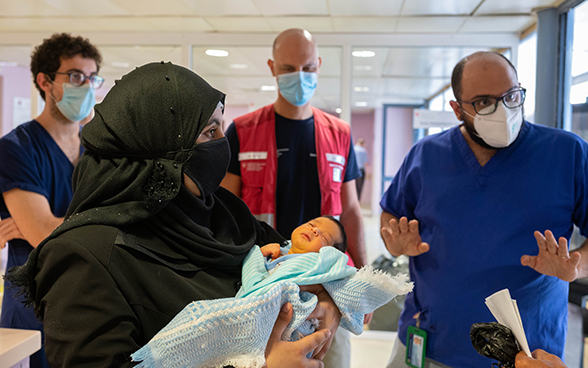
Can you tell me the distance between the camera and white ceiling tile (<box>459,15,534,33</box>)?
3.47 metres

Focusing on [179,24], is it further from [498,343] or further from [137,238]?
[498,343]

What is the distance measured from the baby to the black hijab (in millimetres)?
312

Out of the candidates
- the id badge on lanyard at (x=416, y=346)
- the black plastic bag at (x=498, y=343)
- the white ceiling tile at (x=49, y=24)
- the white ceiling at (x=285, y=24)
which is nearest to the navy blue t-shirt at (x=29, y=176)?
the white ceiling at (x=285, y=24)

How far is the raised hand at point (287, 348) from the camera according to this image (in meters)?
0.98

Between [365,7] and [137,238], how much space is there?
302 centimetres

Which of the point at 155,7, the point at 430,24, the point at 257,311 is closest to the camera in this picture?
the point at 257,311

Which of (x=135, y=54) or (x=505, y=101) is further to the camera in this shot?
(x=135, y=54)

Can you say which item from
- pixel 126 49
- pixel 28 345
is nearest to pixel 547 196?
pixel 28 345

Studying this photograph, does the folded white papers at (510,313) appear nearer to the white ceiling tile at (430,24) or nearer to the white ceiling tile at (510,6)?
the white ceiling tile at (510,6)

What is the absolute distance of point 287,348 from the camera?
100 cm

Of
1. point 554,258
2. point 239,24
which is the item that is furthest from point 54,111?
point 554,258

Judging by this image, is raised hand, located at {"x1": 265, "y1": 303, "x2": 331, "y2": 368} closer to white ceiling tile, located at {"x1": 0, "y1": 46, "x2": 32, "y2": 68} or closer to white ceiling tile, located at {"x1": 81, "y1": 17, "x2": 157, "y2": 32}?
white ceiling tile, located at {"x1": 81, "y1": 17, "x2": 157, "y2": 32}

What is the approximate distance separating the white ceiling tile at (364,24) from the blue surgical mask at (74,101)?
231 centimetres

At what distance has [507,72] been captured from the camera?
1717 mm
